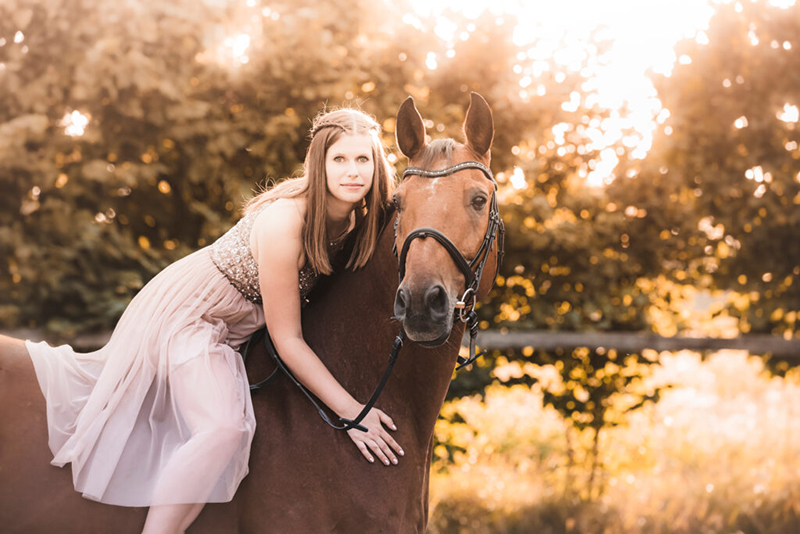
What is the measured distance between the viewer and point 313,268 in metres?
2.47

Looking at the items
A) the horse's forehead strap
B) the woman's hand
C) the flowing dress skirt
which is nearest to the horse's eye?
the horse's forehead strap

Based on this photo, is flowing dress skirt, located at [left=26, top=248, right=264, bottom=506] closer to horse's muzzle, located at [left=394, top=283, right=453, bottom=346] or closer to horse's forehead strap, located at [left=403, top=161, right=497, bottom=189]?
horse's muzzle, located at [left=394, top=283, right=453, bottom=346]

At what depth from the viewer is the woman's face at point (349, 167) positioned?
2.43 meters

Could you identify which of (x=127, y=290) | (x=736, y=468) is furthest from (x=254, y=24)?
(x=736, y=468)

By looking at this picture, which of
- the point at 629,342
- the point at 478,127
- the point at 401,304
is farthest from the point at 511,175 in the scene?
the point at 401,304

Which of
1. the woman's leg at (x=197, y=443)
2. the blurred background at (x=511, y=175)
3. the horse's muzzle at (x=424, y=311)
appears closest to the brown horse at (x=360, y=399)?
the horse's muzzle at (x=424, y=311)

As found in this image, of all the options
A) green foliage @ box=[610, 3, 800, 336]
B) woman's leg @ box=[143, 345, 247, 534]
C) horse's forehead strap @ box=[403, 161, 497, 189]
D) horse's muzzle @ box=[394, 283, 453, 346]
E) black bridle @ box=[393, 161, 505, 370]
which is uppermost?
green foliage @ box=[610, 3, 800, 336]

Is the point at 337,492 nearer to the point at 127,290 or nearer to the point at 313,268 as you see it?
the point at 313,268

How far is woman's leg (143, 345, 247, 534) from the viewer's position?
81.9 inches

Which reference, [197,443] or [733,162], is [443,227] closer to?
[197,443]

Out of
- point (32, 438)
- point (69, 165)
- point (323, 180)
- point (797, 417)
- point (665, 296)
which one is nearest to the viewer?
point (32, 438)

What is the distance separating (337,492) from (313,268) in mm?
838

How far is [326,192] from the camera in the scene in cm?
246

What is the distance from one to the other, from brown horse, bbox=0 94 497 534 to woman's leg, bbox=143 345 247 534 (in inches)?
5.1
